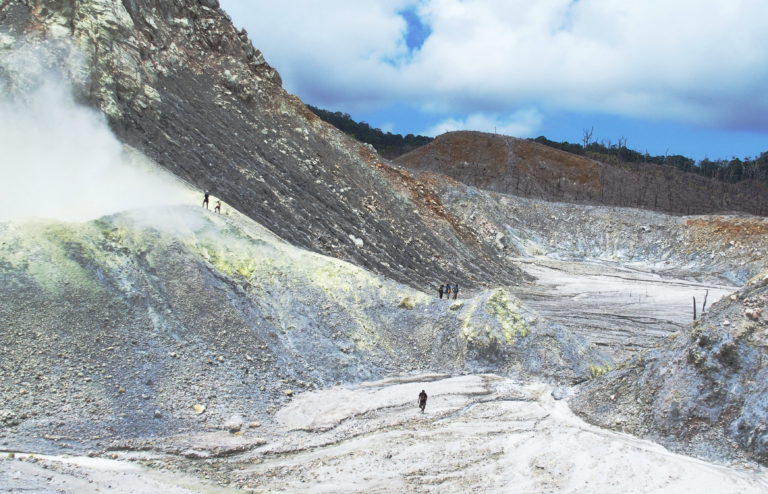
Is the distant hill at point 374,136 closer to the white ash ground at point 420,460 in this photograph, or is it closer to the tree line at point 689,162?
the tree line at point 689,162

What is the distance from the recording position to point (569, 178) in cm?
9731

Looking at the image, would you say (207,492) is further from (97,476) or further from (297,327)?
(297,327)

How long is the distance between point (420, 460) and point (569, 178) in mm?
89184

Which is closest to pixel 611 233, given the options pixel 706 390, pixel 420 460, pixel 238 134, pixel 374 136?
pixel 238 134

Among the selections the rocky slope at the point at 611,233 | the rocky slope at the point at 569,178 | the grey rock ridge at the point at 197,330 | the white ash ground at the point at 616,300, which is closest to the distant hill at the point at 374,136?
the rocky slope at the point at 569,178

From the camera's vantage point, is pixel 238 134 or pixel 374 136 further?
pixel 374 136

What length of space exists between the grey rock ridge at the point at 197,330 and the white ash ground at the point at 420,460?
149 centimetres

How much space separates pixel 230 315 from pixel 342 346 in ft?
12.2

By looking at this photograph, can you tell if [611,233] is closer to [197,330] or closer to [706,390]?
[706,390]

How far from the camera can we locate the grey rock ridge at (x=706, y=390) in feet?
47.1

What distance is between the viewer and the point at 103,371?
15508 mm

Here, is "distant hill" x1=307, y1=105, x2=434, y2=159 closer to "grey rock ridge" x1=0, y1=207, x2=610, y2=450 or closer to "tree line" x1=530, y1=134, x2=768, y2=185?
"tree line" x1=530, y1=134, x2=768, y2=185

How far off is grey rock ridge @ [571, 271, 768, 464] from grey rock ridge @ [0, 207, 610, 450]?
356 centimetres

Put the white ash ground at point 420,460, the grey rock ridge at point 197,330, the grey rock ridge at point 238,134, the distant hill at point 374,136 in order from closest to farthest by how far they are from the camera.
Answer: the white ash ground at point 420,460
the grey rock ridge at point 197,330
the grey rock ridge at point 238,134
the distant hill at point 374,136
